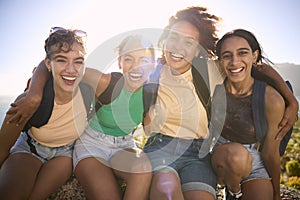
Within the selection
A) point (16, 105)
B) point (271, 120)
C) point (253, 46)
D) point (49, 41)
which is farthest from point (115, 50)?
point (271, 120)

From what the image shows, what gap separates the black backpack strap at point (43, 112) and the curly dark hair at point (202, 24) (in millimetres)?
1468

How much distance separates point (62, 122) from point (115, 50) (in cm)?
101

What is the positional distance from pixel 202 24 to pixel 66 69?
1.69 meters

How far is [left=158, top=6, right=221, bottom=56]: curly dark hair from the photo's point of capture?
12.4 feet

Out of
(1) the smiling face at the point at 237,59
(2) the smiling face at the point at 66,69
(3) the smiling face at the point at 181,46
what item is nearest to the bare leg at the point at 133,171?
(2) the smiling face at the point at 66,69

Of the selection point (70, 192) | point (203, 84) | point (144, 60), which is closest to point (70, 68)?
point (144, 60)

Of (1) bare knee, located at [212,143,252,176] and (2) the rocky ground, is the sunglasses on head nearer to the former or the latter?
(2) the rocky ground

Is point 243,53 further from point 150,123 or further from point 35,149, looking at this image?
point 35,149

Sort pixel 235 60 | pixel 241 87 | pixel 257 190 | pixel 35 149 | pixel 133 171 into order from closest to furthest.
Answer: pixel 133 171 → pixel 257 190 → pixel 35 149 → pixel 235 60 → pixel 241 87

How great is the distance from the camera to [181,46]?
3.63 meters

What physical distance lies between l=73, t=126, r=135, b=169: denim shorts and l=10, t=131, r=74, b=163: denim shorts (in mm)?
183

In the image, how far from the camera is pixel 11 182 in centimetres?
297

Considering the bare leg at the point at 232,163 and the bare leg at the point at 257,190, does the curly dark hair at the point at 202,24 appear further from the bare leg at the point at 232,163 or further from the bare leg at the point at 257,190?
the bare leg at the point at 257,190

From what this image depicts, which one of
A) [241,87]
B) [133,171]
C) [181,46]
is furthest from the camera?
[181,46]
